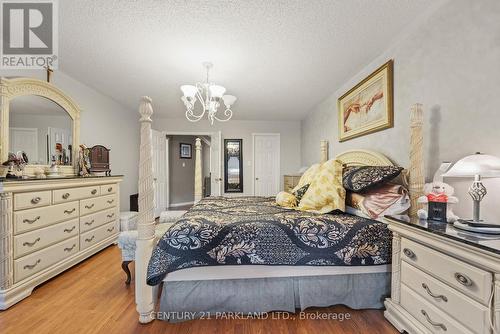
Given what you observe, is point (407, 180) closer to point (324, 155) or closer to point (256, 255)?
point (256, 255)

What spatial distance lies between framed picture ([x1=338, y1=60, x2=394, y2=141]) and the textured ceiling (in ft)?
0.76

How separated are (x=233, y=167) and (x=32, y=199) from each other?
3881 mm

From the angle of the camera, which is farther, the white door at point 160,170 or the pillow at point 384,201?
the white door at point 160,170

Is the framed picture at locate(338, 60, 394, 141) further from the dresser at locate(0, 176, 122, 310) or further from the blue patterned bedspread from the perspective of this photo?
the dresser at locate(0, 176, 122, 310)

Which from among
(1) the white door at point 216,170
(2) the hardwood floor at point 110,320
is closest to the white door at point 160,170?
(1) the white door at point 216,170

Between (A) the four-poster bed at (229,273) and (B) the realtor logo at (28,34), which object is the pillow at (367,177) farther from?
(B) the realtor logo at (28,34)

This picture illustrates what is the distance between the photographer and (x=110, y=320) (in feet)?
4.95

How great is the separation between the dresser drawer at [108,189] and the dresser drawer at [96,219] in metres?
0.25

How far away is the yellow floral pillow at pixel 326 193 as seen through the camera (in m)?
1.92

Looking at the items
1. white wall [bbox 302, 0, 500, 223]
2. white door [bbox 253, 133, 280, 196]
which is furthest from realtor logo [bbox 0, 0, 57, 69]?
white door [bbox 253, 133, 280, 196]

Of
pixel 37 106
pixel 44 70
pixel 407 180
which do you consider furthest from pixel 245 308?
pixel 44 70

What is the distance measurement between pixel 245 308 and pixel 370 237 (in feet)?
3.54

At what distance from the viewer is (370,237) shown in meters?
1.58

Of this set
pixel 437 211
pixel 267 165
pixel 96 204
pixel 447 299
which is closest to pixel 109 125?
pixel 96 204
